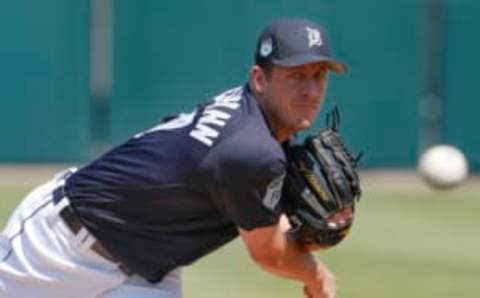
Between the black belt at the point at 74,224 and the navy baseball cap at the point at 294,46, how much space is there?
870 mm

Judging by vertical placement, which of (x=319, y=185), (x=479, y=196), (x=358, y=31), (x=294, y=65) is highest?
(x=294, y=65)

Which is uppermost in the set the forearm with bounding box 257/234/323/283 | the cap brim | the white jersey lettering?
the cap brim

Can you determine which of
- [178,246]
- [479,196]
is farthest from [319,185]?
[479,196]

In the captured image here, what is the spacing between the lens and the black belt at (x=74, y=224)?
5.46 m

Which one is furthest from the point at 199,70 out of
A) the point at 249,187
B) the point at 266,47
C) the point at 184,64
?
the point at 249,187

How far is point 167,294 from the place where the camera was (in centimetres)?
549

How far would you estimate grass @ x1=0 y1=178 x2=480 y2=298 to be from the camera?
968cm

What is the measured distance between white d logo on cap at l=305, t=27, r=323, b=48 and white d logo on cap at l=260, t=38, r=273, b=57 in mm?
139

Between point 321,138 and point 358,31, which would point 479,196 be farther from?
point 321,138

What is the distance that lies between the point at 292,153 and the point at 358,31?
1067 centimetres

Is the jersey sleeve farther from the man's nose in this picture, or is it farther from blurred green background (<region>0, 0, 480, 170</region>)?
blurred green background (<region>0, 0, 480, 170</region>)

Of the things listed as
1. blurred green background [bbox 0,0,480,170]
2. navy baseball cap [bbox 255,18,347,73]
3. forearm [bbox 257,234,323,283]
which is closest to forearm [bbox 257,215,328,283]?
forearm [bbox 257,234,323,283]

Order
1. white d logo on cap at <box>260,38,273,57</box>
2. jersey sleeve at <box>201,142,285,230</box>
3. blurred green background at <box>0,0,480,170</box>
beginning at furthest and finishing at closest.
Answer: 1. blurred green background at <box>0,0,480,170</box>
2. white d logo on cap at <box>260,38,273,57</box>
3. jersey sleeve at <box>201,142,285,230</box>

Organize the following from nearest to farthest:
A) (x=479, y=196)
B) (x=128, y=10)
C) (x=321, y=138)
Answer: (x=321, y=138), (x=479, y=196), (x=128, y=10)
